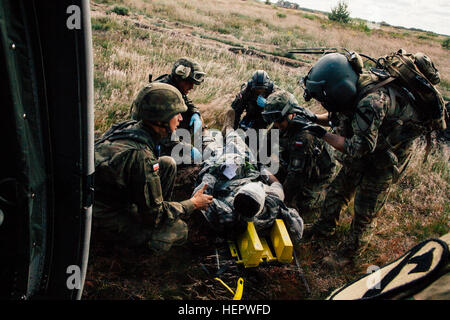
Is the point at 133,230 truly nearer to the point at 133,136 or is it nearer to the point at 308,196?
the point at 133,136

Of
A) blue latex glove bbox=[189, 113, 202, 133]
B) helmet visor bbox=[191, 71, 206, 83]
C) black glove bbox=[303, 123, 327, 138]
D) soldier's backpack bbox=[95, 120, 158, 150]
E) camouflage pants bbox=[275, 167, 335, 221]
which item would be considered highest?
helmet visor bbox=[191, 71, 206, 83]

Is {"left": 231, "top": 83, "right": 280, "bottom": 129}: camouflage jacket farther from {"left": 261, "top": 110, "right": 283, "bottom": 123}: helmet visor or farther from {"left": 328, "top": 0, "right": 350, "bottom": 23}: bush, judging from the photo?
{"left": 328, "top": 0, "right": 350, "bottom": 23}: bush

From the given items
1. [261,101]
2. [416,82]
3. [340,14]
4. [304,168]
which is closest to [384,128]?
[416,82]

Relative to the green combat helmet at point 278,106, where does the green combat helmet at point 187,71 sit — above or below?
above

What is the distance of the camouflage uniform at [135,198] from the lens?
110 inches

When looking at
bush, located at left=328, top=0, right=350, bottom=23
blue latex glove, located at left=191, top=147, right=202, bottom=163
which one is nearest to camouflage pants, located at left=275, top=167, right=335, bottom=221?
blue latex glove, located at left=191, top=147, right=202, bottom=163

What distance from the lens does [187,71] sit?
4.84m

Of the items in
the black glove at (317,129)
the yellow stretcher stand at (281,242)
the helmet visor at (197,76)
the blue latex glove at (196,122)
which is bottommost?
the yellow stretcher stand at (281,242)

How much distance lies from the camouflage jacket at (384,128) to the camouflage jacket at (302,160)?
0.94 m

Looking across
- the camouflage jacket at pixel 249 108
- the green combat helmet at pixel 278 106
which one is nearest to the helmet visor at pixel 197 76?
the camouflage jacket at pixel 249 108

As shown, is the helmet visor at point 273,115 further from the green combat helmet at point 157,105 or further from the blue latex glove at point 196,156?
the green combat helmet at point 157,105

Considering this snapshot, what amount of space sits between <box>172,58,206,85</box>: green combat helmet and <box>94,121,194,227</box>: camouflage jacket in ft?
6.32

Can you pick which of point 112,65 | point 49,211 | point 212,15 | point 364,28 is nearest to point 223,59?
point 112,65

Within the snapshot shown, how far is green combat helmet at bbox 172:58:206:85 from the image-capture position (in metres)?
4.83
